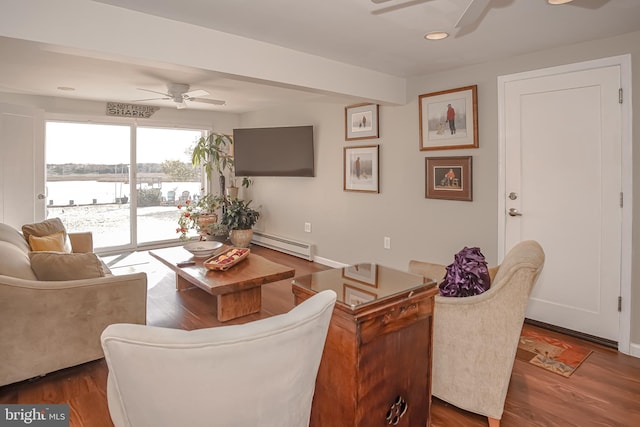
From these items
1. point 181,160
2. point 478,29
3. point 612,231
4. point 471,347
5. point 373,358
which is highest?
point 478,29

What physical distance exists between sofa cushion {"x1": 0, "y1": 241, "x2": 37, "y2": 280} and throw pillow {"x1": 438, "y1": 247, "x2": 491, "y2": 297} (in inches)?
97.8

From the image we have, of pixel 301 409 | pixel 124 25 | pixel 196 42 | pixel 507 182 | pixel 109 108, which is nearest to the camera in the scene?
pixel 301 409

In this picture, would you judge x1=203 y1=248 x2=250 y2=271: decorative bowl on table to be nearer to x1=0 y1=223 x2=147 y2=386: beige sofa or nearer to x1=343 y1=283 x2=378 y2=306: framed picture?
x1=0 y1=223 x2=147 y2=386: beige sofa

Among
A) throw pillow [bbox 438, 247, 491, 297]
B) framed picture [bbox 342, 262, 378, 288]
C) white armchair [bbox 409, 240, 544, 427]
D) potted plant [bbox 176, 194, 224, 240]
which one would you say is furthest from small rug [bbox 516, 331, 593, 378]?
potted plant [bbox 176, 194, 224, 240]

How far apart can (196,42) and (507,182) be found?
276cm

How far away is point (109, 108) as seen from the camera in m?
5.61

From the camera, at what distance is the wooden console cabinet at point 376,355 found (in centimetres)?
129

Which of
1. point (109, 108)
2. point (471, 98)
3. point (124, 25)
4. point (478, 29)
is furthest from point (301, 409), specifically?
point (109, 108)

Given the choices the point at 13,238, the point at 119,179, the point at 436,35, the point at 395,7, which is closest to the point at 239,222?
the point at 119,179

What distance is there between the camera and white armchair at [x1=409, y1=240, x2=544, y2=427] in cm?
173

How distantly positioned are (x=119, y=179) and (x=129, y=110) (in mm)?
1086

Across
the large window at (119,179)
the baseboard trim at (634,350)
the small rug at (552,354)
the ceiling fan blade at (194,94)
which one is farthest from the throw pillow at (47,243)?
the baseboard trim at (634,350)

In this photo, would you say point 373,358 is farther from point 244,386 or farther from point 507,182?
point 507,182

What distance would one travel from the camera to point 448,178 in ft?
12.3
